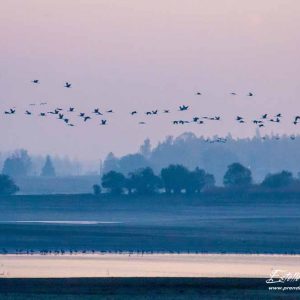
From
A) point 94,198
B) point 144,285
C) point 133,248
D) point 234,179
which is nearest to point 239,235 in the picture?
point 133,248

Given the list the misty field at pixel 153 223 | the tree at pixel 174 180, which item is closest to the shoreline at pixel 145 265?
the misty field at pixel 153 223

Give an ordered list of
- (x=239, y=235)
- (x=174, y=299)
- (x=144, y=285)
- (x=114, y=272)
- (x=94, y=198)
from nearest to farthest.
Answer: (x=174, y=299), (x=144, y=285), (x=114, y=272), (x=239, y=235), (x=94, y=198)

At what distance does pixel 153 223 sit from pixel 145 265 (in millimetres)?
38128

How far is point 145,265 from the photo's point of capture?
60938mm

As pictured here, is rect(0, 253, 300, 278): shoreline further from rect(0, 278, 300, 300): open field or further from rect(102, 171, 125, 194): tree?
rect(102, 171, 125, 194): tree

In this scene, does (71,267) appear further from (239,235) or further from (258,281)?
(239,235)

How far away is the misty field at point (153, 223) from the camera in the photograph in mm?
74375

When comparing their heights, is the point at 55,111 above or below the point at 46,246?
above

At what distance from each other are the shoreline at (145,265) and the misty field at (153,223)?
4409 mm

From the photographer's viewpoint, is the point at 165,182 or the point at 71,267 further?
the point at 165,182

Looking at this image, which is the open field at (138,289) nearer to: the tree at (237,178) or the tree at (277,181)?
the tree at (277,181)

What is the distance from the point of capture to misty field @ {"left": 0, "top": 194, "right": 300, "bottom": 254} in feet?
244

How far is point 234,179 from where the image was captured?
157 metres

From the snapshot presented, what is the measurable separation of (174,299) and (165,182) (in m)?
104
